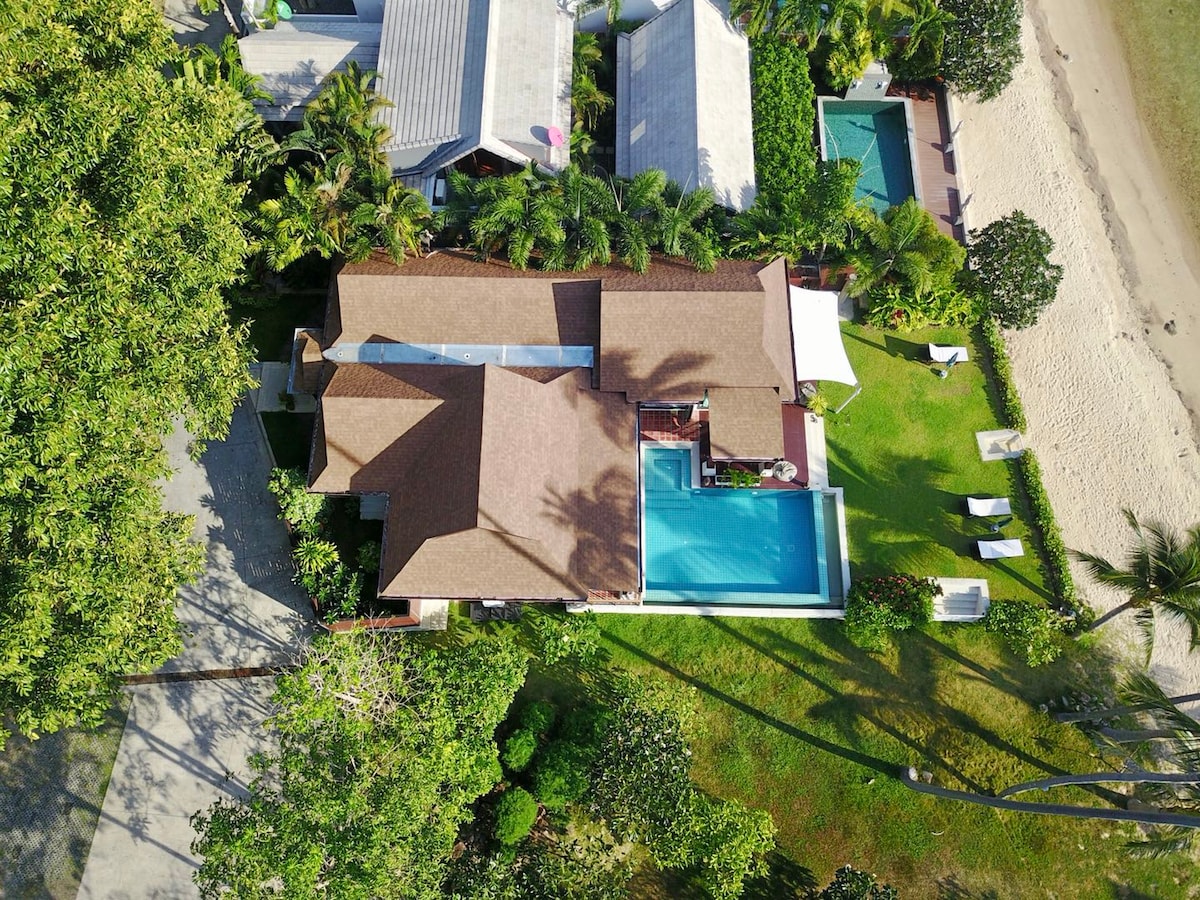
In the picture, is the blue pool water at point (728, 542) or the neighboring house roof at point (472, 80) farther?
the neighboring house roof at point (472, 80)

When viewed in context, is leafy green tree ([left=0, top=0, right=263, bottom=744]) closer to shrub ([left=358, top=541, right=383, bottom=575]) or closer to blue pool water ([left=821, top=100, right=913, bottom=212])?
shrub ([left=358, top=541, right=383, bottom=575])

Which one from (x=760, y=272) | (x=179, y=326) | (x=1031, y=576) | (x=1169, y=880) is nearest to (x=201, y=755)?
(x=179, y=326)

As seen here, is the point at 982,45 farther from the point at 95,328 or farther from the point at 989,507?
the point at 95,328

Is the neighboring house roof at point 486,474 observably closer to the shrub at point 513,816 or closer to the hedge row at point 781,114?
the shrub at point 513,816

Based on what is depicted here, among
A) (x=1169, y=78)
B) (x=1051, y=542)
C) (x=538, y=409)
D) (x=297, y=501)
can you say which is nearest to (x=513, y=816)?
(x=297, y=501)

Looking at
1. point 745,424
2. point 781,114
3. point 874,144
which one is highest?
point 781,114

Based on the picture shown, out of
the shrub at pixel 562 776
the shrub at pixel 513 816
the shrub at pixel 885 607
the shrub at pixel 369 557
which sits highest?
the shrub at pixel 885 607

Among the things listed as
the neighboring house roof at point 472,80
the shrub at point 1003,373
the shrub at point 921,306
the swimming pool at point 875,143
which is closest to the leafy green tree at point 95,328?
the neighboring house roof at point 472,80
